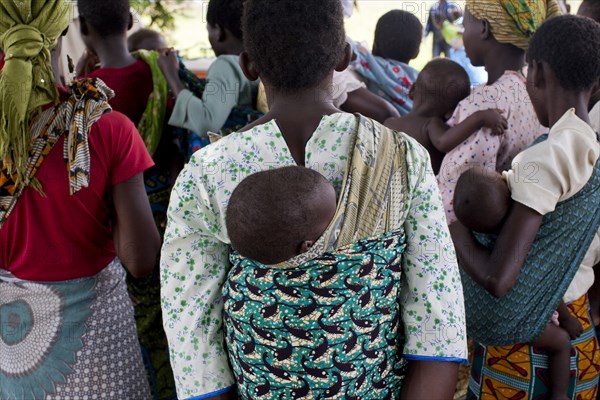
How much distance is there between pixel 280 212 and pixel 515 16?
180 cm

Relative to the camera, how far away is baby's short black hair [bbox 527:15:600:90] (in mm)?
1953

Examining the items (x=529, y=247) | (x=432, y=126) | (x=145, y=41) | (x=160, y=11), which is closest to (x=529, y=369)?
(x=529, y=247)

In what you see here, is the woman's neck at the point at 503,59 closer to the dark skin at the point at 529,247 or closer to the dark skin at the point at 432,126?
the dark skin at the point at 432,126

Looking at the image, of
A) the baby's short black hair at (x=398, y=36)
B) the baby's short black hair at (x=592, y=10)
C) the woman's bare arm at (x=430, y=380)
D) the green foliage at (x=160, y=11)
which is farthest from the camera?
the green foliage at (x=160, y=11)

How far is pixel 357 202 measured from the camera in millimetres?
1274

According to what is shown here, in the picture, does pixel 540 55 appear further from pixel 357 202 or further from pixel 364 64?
pixel 364 64

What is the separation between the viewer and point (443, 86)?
2.80 meters

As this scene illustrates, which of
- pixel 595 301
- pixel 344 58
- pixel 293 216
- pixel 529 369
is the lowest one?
pixel 529 369

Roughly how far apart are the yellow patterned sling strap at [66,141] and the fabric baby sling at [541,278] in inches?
47.1

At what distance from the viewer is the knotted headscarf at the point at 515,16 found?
100 inches

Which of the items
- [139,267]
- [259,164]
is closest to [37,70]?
[139,267]

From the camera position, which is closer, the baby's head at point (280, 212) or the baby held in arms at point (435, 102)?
the baby's head at point (280, 212)

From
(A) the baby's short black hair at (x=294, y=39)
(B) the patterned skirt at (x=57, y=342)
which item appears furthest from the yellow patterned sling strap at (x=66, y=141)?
(A) the baby's short black hair at (x=294, y=39)

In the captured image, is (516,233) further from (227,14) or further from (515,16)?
(227,14)
